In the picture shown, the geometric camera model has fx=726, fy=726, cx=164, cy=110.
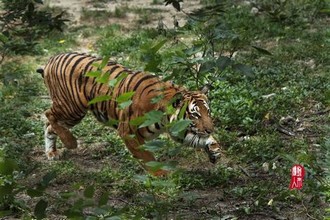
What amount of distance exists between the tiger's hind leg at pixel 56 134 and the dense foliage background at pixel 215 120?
0.11 metres

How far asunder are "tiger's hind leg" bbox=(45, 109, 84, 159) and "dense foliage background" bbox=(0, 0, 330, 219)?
0.11 m

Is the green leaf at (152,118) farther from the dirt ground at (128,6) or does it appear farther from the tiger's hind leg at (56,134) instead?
the dirt ground at (128,6)

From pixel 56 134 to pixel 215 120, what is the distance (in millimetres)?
1478

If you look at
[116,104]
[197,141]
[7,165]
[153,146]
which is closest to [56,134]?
[116,104]

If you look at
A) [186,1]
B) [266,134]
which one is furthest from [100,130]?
[186,1]

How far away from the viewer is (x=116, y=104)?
5.66 m

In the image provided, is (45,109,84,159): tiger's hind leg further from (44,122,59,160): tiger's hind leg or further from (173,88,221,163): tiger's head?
(173,88,221,163): tiger's head

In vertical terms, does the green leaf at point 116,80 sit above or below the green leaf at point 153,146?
above

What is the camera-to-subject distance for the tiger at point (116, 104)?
201 inches

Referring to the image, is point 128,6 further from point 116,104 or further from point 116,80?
point 116,80

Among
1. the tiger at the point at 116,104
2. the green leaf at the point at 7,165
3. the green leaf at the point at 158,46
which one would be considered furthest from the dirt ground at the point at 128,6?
the green leaf at the point at 7,165

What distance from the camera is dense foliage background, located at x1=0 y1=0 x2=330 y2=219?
3.48 metres

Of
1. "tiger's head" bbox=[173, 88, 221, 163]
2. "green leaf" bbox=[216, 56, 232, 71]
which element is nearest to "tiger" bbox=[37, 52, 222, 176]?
"tiger's head" bbox=[173, 88, 221, 163]

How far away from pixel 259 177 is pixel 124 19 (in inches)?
241
